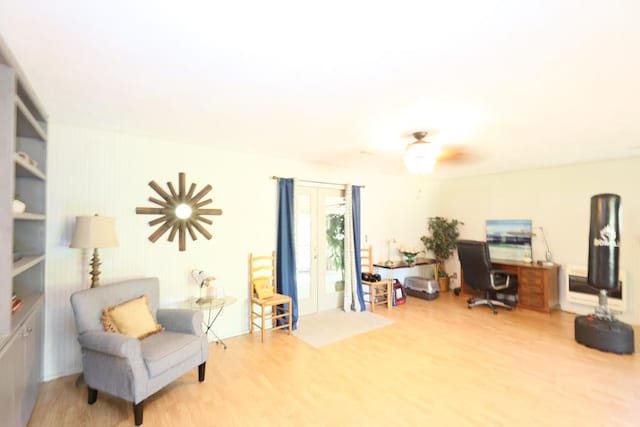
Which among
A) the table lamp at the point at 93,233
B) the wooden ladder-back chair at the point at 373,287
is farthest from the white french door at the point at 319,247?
the table lamp at the point at 93,233

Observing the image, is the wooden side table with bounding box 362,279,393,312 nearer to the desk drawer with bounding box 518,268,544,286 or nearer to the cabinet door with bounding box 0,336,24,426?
the desk drawer with bounding box 518,268,544,286

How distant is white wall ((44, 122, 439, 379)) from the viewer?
2.99 m

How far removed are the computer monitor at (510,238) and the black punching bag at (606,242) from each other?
1721 mm

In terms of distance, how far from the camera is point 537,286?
4.95 meters

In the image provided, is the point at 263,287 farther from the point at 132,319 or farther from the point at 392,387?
the point at 392,387

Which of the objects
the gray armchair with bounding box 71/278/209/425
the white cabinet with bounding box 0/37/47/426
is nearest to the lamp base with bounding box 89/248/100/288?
the gray armchair with bounding box 71/278/209/425

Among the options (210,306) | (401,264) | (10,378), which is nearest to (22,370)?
(10,378)

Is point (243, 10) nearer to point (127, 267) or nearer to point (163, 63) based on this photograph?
point (163, 63)

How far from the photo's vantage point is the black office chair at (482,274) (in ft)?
16.2

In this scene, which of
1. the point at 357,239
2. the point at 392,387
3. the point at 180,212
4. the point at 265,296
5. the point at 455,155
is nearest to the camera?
the point at 392,387

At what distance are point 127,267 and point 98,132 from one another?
4.60 feet

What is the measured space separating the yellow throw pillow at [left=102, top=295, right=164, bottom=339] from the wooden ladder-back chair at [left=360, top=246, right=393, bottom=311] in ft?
10.7

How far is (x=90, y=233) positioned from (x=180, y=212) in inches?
37.8

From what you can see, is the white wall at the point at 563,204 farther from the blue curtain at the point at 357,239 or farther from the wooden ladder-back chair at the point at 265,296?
the wooden ladder-back chair at the point at 265,296
